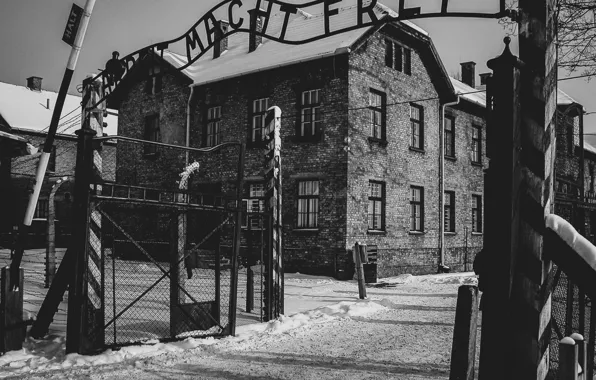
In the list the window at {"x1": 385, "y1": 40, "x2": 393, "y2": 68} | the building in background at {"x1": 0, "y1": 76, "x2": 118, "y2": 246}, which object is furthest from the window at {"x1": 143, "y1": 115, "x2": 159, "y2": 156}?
the window at {"x1": 385, "y1": 40, "x2": 393, "y2": 68}

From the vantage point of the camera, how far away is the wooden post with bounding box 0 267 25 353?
650cm

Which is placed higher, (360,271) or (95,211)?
(95,211)

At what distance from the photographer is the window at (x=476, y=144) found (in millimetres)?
24156

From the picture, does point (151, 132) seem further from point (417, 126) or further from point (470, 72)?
point (470, 72)

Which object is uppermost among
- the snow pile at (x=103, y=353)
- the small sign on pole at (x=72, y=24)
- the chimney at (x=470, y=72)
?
the chimney at (x=470, y=72)

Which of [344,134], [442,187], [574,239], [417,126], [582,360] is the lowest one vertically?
[582,360]

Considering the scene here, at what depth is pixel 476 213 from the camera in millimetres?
24031

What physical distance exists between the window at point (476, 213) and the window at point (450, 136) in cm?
260

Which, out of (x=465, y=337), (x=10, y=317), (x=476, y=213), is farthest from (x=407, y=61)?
(x=465, y=337)

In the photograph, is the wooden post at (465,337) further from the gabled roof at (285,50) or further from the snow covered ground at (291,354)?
the gabled roof at (285,50)

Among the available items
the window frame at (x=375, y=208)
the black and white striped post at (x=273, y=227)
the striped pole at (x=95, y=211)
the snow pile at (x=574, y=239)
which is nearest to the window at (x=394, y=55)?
the window frame at (x=375, y=208)

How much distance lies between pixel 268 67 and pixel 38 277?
9574mm

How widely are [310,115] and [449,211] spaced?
296 inches

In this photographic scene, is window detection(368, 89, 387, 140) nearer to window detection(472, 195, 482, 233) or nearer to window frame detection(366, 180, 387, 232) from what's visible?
window frame detection(366, 180, 387, 232)
